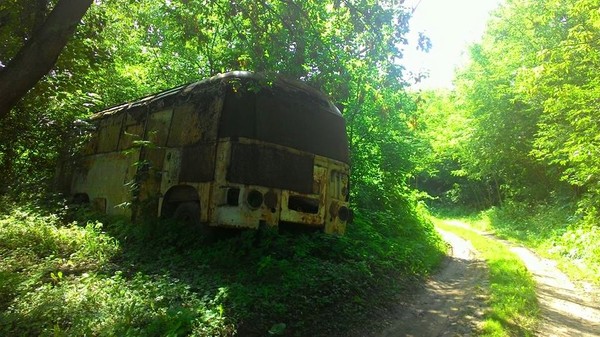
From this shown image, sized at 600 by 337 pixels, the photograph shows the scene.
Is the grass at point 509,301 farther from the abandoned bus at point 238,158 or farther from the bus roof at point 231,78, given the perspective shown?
the bus roof at point 231,78

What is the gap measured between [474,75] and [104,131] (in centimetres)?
1963

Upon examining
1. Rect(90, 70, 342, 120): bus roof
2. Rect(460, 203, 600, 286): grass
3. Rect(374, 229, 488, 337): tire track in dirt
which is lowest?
Rect(374, 229, 488, 337): tire track in dirt

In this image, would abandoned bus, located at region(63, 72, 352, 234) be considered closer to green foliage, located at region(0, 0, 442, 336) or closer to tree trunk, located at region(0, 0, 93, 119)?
green foliage, located at region(0, 0, 442, 336)

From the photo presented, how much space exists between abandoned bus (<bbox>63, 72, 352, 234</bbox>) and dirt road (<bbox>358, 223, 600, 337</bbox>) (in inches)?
85.6

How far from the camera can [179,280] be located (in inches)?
217

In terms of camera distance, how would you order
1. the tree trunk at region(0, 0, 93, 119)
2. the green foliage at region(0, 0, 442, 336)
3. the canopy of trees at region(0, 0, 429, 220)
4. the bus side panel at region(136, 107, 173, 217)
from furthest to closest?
the bus side panel at region(136, 107, 173, 217) → the canopy of trees at region(0, 0, 429, 220) → the tree trunk at region(0, 0, 93, 119) → the green foliage at region(0, 0, 442, 336)

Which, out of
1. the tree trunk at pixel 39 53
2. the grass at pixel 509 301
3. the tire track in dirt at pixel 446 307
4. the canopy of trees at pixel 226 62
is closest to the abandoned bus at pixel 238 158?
the canopy of trees at pixel 226 62

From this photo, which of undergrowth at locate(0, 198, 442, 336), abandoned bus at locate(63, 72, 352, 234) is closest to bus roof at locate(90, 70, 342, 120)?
abandoned bus at locate(63, 72, 352, 234)

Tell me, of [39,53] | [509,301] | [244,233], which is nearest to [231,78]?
[244,233]

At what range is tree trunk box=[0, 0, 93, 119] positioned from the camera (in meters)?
4.67

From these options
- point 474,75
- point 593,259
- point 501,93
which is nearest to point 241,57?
point 593,259

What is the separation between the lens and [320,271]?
6.23 meters

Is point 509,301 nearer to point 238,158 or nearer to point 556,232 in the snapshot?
point 238,158

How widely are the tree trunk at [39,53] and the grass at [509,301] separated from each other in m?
6.34
